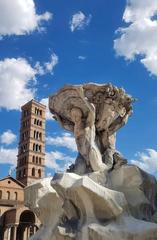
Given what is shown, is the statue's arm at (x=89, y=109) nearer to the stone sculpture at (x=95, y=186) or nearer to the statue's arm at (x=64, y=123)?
the stone sculpture at (x=95, y=186)

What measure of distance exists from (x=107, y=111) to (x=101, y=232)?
3.16m

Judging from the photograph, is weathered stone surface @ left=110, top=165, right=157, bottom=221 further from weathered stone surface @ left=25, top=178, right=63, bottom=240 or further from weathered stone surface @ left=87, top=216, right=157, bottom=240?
weathered stone surface @ left=25, top=178, right=63, bottom=240

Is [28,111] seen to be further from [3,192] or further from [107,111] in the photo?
[107,111]

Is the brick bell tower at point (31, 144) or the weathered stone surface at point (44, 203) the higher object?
the brick bell tower at point (31, 144)

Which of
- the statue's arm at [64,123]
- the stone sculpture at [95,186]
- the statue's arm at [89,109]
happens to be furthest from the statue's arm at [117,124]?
the statue's arm at [64,123]

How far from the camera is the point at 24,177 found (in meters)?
82.0

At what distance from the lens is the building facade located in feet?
190

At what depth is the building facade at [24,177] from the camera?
58062mm

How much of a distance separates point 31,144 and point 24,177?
23.9 feet

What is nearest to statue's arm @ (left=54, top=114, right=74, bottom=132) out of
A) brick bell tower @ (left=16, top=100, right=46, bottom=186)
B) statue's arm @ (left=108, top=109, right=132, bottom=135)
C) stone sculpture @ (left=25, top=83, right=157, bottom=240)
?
stone sculpture @ (left=25, top=83, right=157, bottom=240)

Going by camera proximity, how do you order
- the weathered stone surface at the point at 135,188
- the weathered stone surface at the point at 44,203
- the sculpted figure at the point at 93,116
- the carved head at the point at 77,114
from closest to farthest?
the weathered stone surface at the point at 135,188, the weathered stone surface at the point at 44,203, the sculpted figure at the point at 93,116, the carved head at the point at 77,114

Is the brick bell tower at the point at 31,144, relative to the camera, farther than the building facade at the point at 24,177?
Yes

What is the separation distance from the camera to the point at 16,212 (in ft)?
188

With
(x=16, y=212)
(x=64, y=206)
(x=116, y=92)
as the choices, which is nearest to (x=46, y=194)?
(x=64, y=206)
